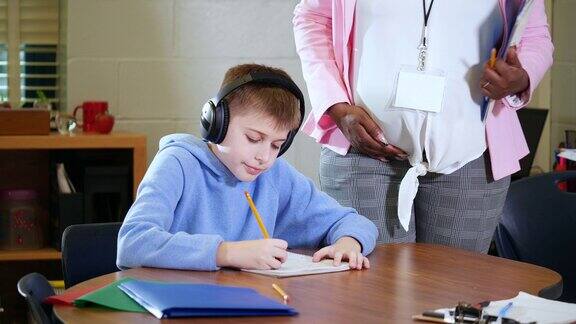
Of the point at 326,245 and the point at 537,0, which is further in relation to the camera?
the point at 537,0

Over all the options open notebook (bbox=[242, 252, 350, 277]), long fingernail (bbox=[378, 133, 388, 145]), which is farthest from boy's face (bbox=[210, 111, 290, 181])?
long fingernail (bbox=[378, 133, 388, 145])

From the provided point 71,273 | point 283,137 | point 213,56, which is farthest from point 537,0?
point 213,56

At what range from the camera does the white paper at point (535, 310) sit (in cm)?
139

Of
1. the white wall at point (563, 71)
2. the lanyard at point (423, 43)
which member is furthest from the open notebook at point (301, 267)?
the white wall at point (563, 71)

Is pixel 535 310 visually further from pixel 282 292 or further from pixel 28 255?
pixel 28 255

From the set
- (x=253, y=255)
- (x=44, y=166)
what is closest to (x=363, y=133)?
(x=253, y=255)

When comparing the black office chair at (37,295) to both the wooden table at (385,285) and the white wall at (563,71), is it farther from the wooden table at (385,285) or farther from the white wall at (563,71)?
the white wall at (563,71)

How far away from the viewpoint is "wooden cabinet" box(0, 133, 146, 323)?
3.34 meters

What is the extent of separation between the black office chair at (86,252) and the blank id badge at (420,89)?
692 millimetres

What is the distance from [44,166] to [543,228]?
197 centimetres

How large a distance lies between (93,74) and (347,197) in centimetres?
169

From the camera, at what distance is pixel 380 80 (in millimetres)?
2162

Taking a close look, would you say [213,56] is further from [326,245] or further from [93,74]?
[326,245]

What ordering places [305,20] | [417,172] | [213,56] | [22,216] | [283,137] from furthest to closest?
1. [213,56]
2. [22,216]
3. [305,20]
4. [417,172]
5. [283,137]
